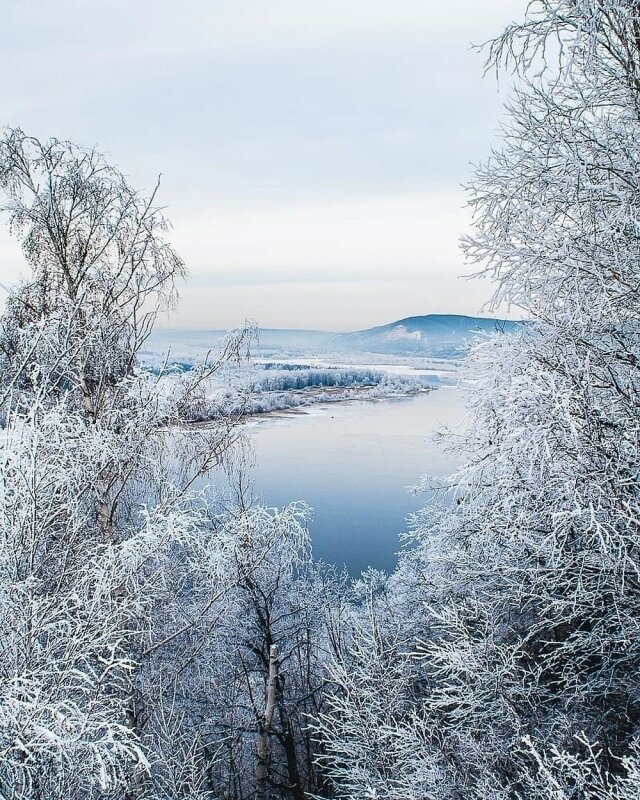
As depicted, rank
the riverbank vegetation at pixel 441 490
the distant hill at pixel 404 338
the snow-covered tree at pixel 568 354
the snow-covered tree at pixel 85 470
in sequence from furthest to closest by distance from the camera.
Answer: the distant hill at pixel 404 338 → the snow-covered tree at pixel 568 354 → the riverbank vegetation at pixel 441 490 → the snow-covered tree at pixel 85 470

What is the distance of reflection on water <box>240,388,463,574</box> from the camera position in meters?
19.7

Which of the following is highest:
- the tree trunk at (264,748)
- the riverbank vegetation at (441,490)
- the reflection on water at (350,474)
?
the riverbank vegetation at (441,490)

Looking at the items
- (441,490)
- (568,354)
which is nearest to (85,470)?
(441,490)

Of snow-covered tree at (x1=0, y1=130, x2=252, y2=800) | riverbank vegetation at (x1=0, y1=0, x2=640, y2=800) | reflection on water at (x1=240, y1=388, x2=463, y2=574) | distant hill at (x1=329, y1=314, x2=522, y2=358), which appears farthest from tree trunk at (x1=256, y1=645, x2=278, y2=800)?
distant hill at (x1=329, y1=314, x2=522, y2=358)

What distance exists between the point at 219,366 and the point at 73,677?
263cm

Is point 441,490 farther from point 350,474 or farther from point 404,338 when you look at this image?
point 404,338

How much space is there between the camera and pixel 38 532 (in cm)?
282

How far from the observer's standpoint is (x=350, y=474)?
26.3 m

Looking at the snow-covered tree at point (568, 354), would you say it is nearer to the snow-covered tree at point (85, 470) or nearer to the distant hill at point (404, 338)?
the snow-covered tree at point (85, 470)

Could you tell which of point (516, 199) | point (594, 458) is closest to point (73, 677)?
point (594, 458)

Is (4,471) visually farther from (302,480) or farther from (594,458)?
(302,480)

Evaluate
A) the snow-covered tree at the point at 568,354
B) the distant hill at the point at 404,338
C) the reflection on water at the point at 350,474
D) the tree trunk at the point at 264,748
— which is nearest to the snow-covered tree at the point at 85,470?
the tree trunk at the point at 264,748

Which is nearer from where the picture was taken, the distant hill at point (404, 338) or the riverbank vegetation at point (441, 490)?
the riverbank vegetation at point (441, 490)

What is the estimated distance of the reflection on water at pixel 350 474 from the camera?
19.7 meters
